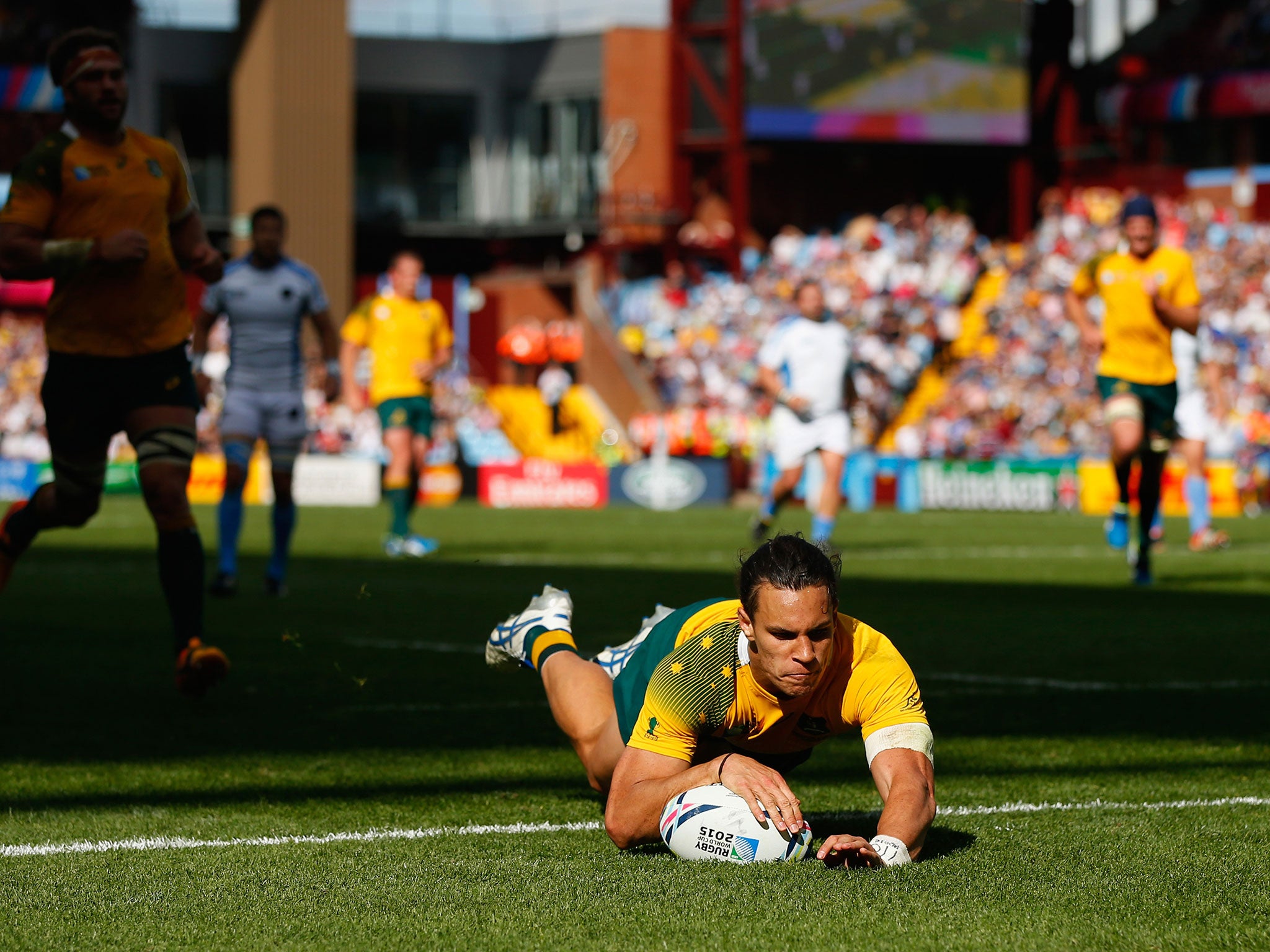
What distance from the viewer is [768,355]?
14.5 meters

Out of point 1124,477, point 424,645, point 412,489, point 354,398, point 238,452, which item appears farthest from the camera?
point 412,489

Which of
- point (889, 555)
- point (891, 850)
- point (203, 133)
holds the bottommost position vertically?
point (889, 555)

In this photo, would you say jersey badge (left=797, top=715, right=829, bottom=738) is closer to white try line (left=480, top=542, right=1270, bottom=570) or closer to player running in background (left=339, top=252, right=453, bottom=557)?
white try line (left=480, top=542, right=1270, bottom=570)

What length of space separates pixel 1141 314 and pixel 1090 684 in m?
5.28

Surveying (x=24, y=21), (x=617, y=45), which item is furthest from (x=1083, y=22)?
(x=24, y=21)

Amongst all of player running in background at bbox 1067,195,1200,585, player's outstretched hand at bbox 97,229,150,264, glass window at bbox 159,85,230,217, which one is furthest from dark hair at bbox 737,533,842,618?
glass window at bbox 159,85,230,217

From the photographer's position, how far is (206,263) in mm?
7438

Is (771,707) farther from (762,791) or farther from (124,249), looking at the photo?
(124,249)

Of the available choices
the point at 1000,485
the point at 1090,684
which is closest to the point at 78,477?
the point at 1090,684

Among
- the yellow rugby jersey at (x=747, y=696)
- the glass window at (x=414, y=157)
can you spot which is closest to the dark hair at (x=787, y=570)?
the yellow rugby jersey at (x=747, y=696)

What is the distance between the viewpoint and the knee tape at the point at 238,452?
11617 mm

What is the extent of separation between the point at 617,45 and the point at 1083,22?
38.1 feet

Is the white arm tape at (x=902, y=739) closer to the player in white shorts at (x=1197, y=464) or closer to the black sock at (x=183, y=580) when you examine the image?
the black sock at (x=183, y=580)

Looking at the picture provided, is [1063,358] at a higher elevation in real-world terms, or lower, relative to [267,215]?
lower
